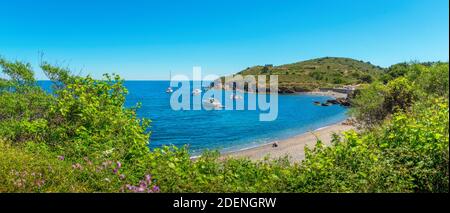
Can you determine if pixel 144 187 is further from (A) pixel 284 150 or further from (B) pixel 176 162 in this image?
(A) pixel 284 150

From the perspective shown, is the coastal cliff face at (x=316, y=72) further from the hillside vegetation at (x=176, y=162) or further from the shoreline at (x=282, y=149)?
the hillside vegetation at (x=176, y=162)

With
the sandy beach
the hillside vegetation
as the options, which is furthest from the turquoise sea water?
the hillside vegetation

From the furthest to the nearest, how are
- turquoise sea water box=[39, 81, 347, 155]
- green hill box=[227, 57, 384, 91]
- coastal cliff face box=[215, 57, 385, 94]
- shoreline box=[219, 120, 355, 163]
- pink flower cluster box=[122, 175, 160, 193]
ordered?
1. green hill box=[227, 57, 384, 91]
2. coastal cliff face box=[215, 57, 385, 94]
3. turquoise sea water box=[39, 81, 347, 155]
4. shoreline box=[219, 120, 355, 163]
5. pink flower cluster box=[122, 175, 160, 193]

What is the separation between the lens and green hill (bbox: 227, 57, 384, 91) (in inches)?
4970

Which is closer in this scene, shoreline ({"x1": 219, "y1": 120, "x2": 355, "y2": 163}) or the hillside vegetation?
the hillside vegetation

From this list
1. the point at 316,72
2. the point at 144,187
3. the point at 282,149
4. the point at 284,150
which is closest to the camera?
the point at 144,187

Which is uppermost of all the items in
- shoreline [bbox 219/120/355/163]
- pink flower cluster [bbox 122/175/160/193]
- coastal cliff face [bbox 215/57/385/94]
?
coastal cliff face [bbox 215/57/385/94]

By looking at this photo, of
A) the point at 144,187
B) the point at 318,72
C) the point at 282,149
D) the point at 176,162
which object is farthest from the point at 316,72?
the point at 144,187

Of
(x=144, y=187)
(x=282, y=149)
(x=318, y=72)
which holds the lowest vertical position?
(x=282, y=149)

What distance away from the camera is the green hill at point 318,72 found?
4970 inches

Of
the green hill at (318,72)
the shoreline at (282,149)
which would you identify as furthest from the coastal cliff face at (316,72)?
the shoreline at (282,149)

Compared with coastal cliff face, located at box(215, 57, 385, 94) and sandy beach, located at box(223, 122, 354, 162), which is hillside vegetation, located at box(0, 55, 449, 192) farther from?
coastal cliff face, located at box(215, 57, 385, 94)

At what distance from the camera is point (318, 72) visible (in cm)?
13888
